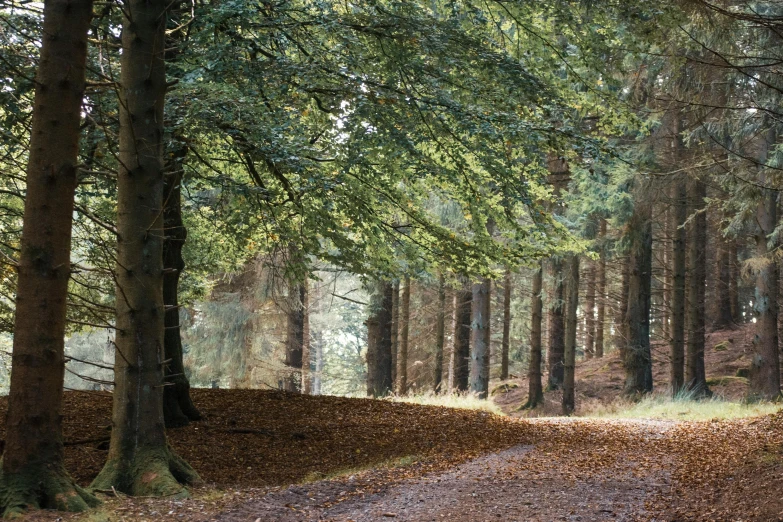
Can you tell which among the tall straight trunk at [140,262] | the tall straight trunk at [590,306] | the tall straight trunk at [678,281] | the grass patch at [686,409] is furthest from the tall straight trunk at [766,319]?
the tall straight trunk at [140,262]

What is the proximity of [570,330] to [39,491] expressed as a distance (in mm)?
14776

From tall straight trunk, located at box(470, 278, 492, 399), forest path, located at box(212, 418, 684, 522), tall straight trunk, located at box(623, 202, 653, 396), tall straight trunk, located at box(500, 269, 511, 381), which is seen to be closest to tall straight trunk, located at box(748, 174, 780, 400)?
tall straight trunk, located at box(623, 202, 653, 396)

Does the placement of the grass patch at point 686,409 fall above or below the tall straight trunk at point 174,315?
below

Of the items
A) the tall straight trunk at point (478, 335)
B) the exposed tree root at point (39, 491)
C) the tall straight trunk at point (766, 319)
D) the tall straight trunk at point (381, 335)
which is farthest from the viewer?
the tall straight trunk at point (478, 335)

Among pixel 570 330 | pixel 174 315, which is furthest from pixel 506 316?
pixel 174 315

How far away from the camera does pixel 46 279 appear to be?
4.10 metres

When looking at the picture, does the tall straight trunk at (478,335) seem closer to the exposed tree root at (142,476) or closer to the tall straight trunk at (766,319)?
the tall straight trunk at (766,319)

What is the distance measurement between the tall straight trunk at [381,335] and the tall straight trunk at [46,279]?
39.3 ft

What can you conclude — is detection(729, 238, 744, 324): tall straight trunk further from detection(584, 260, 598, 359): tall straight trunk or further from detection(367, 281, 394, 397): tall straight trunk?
detection(367, 281, 394, 397): tall straight trunk

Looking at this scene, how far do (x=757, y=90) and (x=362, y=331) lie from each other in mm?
31253

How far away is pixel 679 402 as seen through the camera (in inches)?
542

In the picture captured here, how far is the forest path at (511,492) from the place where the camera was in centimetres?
493

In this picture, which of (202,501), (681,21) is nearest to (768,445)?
(681,21)

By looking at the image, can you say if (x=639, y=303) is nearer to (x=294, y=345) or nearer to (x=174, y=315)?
(x=294, y=345)
